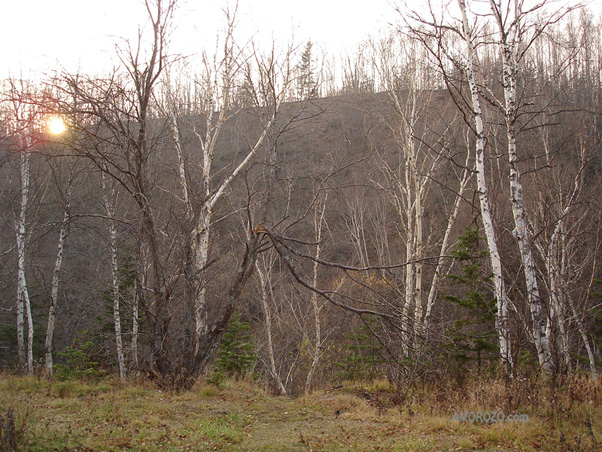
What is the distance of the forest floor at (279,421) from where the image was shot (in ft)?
16.3

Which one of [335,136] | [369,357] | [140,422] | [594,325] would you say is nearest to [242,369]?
[369,357]

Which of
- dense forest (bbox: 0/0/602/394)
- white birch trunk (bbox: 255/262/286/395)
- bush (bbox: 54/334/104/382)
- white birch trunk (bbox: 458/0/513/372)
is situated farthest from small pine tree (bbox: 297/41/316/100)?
bush (bbox: 54/334/104/382)

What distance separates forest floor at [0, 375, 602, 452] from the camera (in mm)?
4953

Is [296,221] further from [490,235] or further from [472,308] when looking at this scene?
[472,308]

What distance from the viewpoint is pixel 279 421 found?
7.07m

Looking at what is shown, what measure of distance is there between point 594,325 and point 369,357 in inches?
320

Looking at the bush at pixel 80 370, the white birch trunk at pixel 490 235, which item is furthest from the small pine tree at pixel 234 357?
the white birch trunk at pixel 490 235

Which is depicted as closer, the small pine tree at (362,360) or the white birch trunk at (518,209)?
the white birch trunk at (518,209)

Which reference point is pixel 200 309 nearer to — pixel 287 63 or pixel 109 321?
pixel 287 63

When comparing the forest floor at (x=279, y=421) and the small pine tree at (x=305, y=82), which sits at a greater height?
the small pine tree at (x=305, y=82)

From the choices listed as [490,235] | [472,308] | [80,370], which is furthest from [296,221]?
[80,370]

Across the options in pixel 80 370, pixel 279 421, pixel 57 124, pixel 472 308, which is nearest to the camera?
pixel 57 124

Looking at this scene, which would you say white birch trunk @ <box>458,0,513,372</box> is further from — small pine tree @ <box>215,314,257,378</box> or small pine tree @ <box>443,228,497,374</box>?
small pine tree @ <box>215,314,257,378</box>

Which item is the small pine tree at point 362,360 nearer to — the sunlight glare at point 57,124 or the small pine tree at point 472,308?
the small pine tree at point 472,308
